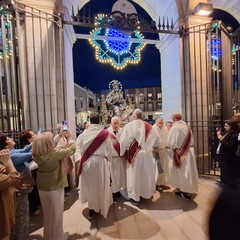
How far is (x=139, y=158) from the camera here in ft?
13.1

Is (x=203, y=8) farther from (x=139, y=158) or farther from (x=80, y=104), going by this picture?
(x=80, y=104)

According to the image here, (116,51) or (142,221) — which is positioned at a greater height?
(116,51)

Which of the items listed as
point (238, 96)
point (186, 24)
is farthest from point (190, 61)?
point (238, 96)

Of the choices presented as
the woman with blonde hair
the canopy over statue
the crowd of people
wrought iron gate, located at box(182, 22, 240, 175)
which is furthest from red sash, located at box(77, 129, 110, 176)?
the canopy over statue

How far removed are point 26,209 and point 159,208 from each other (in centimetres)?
224

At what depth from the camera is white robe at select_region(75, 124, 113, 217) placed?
341 centimetres

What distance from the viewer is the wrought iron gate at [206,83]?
4980 mm

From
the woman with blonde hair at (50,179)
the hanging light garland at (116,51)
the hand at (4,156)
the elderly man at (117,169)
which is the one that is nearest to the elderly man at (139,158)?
the elderly man at (117,169)

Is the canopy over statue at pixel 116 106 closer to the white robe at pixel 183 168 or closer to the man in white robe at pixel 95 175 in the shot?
the white robe at pixel 183 168

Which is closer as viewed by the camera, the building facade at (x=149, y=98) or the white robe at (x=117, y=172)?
the white robe at (x=117, y=172)

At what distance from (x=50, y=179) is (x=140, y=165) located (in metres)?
1.83

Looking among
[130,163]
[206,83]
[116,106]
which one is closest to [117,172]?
[130,163]

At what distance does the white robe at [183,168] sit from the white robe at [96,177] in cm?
146

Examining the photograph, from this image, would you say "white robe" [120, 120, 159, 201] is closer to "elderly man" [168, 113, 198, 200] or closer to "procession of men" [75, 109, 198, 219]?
"procession of men" [75, 109, 198, 219]
